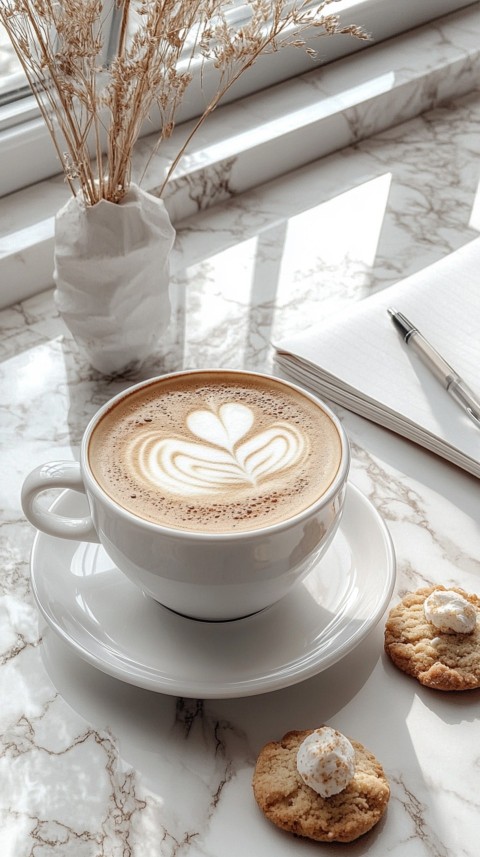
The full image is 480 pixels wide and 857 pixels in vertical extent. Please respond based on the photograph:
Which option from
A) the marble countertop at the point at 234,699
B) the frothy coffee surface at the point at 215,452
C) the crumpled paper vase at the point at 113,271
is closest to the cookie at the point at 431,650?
the marble countertop at the point at 234,699

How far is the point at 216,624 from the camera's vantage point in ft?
2.13

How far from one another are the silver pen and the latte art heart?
0.25 m

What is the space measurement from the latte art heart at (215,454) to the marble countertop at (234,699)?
0.48 feet

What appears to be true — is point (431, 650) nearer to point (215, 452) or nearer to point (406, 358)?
point (215, 452)

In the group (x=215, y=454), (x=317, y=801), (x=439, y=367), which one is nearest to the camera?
(x=317, y=801)

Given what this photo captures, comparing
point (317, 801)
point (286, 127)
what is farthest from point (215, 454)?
point (286, 127)

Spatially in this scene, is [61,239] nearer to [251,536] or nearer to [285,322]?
[285,322]

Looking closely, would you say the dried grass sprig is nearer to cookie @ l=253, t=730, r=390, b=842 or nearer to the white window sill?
the white window sill

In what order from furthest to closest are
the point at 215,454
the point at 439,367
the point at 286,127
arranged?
the point at 286,127 < the point at 439,367 < the point at 215,454

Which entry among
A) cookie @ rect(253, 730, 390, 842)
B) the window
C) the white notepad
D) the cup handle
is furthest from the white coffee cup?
the window

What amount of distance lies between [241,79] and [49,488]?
0.91 m

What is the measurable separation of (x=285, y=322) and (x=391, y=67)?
2.14ft

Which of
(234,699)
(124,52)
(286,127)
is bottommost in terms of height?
(234,699)

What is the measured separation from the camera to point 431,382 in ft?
2.92
